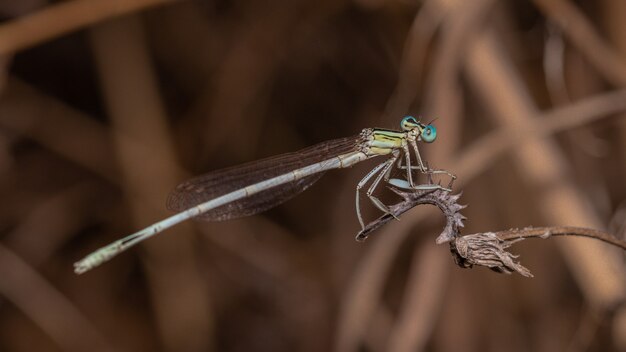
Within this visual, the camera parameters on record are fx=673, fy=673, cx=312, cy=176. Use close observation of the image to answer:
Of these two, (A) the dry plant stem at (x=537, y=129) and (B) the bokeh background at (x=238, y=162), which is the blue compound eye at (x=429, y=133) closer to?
(A) the dry plant stem at (x=537, y=129)

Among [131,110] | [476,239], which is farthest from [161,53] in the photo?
[476,239]

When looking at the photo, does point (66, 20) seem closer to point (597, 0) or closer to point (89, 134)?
point (89, 134)

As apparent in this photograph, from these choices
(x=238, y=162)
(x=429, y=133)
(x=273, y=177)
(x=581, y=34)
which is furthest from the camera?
(x=238, y=162)

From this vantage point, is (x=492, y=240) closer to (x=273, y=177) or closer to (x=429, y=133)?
(x=429, y=133)

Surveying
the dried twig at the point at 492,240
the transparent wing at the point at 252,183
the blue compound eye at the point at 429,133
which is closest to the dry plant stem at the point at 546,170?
the blue compound eye at the point at 429,133

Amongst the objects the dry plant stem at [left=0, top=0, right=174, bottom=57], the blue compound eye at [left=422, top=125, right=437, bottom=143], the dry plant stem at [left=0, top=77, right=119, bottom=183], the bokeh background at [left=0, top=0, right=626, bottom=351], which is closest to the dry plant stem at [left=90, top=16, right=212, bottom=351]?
the bokeh background at [left=0, top=0, right=626, bottom=351]

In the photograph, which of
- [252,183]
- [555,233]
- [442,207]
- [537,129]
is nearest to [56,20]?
[252,183]
